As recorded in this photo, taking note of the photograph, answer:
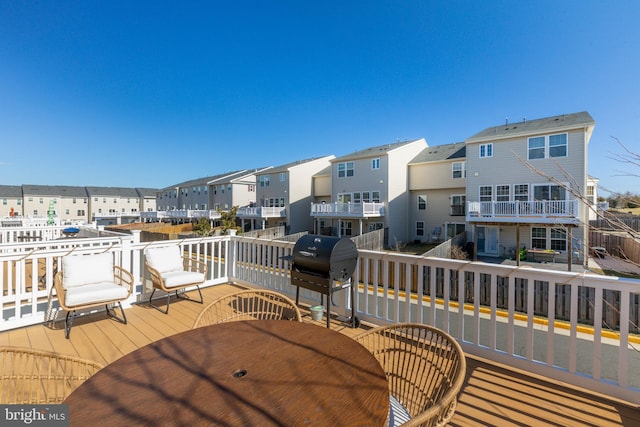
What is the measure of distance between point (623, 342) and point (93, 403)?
326 cm

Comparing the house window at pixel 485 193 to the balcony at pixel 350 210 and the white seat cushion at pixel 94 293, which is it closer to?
the balcony at pixel 350 210

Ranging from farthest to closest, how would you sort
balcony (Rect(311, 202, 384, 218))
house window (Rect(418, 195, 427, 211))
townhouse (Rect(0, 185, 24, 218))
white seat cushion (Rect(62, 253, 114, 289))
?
townhouse (Rect(0, 185, 24, 218))
house window (Rect(418, 195, 427, 211))
balcony (Rect(311, 202, 384, 218))
white seat cushion (Rect(62, 253, 114, 289))

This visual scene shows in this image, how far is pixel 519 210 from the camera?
1327cm

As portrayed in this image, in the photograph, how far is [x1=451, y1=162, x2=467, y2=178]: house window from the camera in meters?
17.4

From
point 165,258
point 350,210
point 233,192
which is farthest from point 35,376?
point 233,192

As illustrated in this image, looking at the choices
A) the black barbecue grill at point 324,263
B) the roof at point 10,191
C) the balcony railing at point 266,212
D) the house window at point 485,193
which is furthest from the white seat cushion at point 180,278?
the roof at point 10,191

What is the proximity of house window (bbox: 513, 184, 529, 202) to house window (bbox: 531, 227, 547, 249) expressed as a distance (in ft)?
5.72

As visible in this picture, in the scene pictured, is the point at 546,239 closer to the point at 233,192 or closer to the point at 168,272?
the point at 168,272

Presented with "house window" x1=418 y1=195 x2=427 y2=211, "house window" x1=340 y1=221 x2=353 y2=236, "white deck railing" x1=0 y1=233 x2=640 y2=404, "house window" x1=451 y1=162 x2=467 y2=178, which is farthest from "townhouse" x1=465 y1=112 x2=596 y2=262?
"white deck railing" x1=0 y1=233 x2=640 y2=404

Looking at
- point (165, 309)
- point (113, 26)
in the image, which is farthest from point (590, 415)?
point (113, 26)

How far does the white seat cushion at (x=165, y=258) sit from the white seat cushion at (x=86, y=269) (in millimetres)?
538

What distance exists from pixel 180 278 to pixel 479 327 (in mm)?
4093

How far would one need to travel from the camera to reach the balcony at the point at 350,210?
17.8 metres

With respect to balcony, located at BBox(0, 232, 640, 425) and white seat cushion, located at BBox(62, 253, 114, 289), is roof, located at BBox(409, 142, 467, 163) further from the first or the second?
white seat cushion, located at BBox(62, 253, 114, 289)
